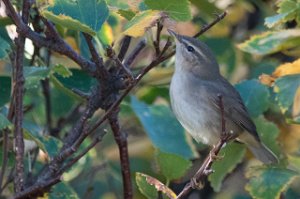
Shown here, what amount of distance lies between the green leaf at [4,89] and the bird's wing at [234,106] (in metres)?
0.67

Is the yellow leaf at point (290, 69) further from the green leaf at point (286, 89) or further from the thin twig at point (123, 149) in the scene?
the thin twig at point (123, 149)

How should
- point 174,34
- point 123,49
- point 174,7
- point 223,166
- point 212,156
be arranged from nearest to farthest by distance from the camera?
point 212,156, point 174,7, point 123,49, point 174,34, point 223,166

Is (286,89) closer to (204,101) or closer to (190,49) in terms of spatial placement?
(204,101)

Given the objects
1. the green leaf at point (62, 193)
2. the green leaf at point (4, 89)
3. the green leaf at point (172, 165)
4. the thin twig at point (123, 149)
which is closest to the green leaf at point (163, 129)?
the green leaf at point (172, 165)

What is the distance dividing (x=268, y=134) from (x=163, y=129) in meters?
0.34

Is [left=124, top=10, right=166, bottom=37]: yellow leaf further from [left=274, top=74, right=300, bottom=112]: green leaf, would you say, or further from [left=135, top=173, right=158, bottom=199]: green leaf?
[left=274, top=74, right=300, bottom=112]: green leaf

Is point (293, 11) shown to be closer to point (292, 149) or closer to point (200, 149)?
point (292, 149)

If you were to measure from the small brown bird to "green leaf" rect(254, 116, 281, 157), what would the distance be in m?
0.02

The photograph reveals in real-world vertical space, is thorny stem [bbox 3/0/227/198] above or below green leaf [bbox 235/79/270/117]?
above

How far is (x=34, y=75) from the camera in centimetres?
200

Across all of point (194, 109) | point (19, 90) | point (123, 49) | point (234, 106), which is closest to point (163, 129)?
point (194, 109)

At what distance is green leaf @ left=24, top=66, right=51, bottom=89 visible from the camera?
199cm

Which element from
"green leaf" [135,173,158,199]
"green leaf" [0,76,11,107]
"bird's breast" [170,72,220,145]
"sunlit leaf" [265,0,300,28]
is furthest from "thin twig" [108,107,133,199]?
"sunlit leaf" [265,0,300,28]

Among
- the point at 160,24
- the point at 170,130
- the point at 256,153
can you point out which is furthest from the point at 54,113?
the point at 160,24
